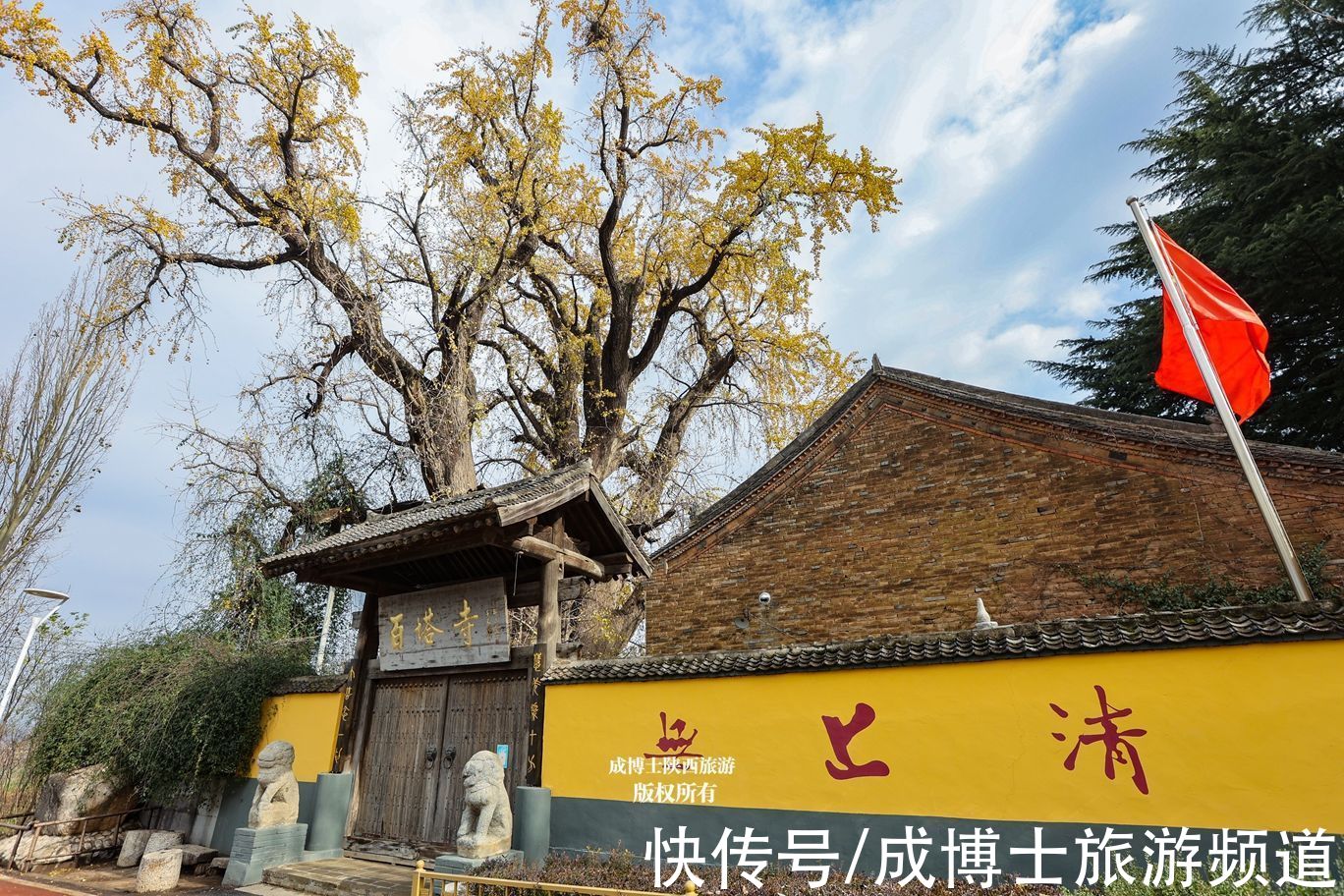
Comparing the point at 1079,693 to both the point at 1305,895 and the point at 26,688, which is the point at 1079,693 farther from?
the point at 26,688

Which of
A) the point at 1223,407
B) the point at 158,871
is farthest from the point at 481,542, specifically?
the point at 1223,407

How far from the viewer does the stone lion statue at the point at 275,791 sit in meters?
7.28

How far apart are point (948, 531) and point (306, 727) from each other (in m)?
8.78

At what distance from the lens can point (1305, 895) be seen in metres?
3.61

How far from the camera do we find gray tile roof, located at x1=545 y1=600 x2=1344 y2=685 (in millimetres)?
4277

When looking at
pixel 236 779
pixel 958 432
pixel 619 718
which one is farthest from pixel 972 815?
pixel 236 779

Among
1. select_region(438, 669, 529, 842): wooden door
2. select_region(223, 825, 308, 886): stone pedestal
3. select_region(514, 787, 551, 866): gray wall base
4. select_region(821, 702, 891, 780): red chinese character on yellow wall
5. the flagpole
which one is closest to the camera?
the flagpole

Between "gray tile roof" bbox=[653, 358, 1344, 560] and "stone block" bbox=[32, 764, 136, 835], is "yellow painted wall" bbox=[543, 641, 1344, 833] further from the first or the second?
"stone block" bbox=[32, 764, 136, 835]

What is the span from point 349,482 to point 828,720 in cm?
1134

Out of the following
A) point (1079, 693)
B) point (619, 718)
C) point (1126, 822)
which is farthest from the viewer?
point (619, 718)

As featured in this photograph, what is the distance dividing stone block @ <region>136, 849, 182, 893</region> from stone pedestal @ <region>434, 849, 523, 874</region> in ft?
12.6

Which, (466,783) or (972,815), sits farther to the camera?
A: (466,783)

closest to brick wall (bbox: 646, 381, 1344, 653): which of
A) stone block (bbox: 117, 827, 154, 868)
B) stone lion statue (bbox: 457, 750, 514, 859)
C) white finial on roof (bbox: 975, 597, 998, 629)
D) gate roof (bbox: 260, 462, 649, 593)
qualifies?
white finial on roof (bbox: 975, 597, 998, 629)

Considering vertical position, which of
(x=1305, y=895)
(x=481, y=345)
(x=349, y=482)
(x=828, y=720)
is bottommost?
(x=1305, y=895)
